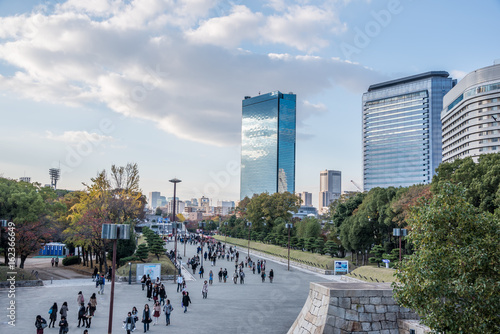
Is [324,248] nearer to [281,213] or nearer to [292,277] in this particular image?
[292,277]

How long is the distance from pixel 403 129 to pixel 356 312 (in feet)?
Result: 545

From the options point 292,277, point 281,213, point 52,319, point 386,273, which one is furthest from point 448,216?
point 281,213

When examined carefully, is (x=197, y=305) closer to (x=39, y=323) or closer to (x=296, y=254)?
(x=39, y=323)

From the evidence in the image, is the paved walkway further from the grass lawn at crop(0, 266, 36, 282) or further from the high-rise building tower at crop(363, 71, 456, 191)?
the high-rise building tower at crop(363, 71, 456, 191)

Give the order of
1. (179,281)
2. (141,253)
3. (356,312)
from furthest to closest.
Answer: (141,253) < (179,281) < (356,312)

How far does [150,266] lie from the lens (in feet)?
106

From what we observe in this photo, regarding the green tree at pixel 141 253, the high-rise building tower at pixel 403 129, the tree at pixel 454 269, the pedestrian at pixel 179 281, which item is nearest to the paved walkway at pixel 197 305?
the pedestrian at pixel 179 281

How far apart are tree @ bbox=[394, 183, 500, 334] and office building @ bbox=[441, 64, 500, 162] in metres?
81.6

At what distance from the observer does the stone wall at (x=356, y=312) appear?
15164 millimetres

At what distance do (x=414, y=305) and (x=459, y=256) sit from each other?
2020 millimetres

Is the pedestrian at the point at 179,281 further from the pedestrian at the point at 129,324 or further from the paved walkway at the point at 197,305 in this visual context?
the pedestrian at the point at 129,324

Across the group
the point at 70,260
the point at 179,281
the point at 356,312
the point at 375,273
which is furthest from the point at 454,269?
the point at 70,260

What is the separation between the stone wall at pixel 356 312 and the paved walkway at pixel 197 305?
5.00m

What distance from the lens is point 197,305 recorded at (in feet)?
82.7
